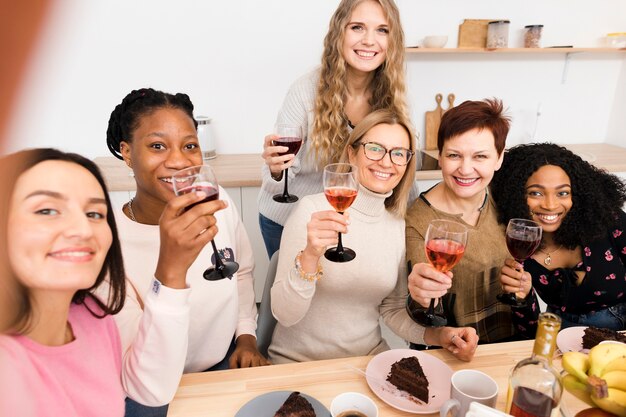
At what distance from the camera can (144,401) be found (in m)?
0.96

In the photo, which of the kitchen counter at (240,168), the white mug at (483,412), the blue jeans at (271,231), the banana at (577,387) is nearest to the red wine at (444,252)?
the banana at (577,387)

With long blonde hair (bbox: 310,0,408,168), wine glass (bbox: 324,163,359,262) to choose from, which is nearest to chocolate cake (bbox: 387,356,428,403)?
wine glass (bbox: 324,163,359,262)

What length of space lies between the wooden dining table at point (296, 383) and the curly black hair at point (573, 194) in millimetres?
623

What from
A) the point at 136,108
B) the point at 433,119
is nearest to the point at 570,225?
the point at 136,108

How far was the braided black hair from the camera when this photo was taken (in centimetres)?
121

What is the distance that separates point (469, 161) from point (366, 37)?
0.67 meters

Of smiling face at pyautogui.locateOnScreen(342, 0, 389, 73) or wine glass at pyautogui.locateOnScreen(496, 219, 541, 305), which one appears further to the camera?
smiling face at pyautogui.locateOnScreen(342, 0, 389, 73)

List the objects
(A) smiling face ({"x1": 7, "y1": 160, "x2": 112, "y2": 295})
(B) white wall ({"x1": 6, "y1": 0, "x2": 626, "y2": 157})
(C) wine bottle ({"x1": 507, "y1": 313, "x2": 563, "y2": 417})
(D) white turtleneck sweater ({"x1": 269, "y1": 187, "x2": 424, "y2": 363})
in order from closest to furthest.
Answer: (A) smiling face ({"x1": 7, "y1": 160, "x2": 112, "y2": 295})
(C) wine bottle ({"x1": 507, "y1": 313, "x2": 563, "y2": 417})
(D) white turtleneck sweater ({"x1": 269, "y1": 187, "x2": 424, "y2": 363})
(B) white wall ({"x1": 6, "y1": 0, "x2": 626, "y2": 157})

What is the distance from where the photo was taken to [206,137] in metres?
2.84

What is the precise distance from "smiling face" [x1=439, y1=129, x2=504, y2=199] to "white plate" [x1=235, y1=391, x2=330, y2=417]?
A: 926 millimetres

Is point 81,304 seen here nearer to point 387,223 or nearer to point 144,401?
point 144,401

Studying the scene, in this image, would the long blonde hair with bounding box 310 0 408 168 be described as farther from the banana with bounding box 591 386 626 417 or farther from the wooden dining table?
the banana with bounding box 591 386 626 417

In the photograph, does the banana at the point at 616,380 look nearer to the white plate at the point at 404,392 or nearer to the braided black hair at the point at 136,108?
the white plate at the point at 404,392

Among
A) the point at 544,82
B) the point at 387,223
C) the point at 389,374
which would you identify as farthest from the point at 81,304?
the point at 544,82
